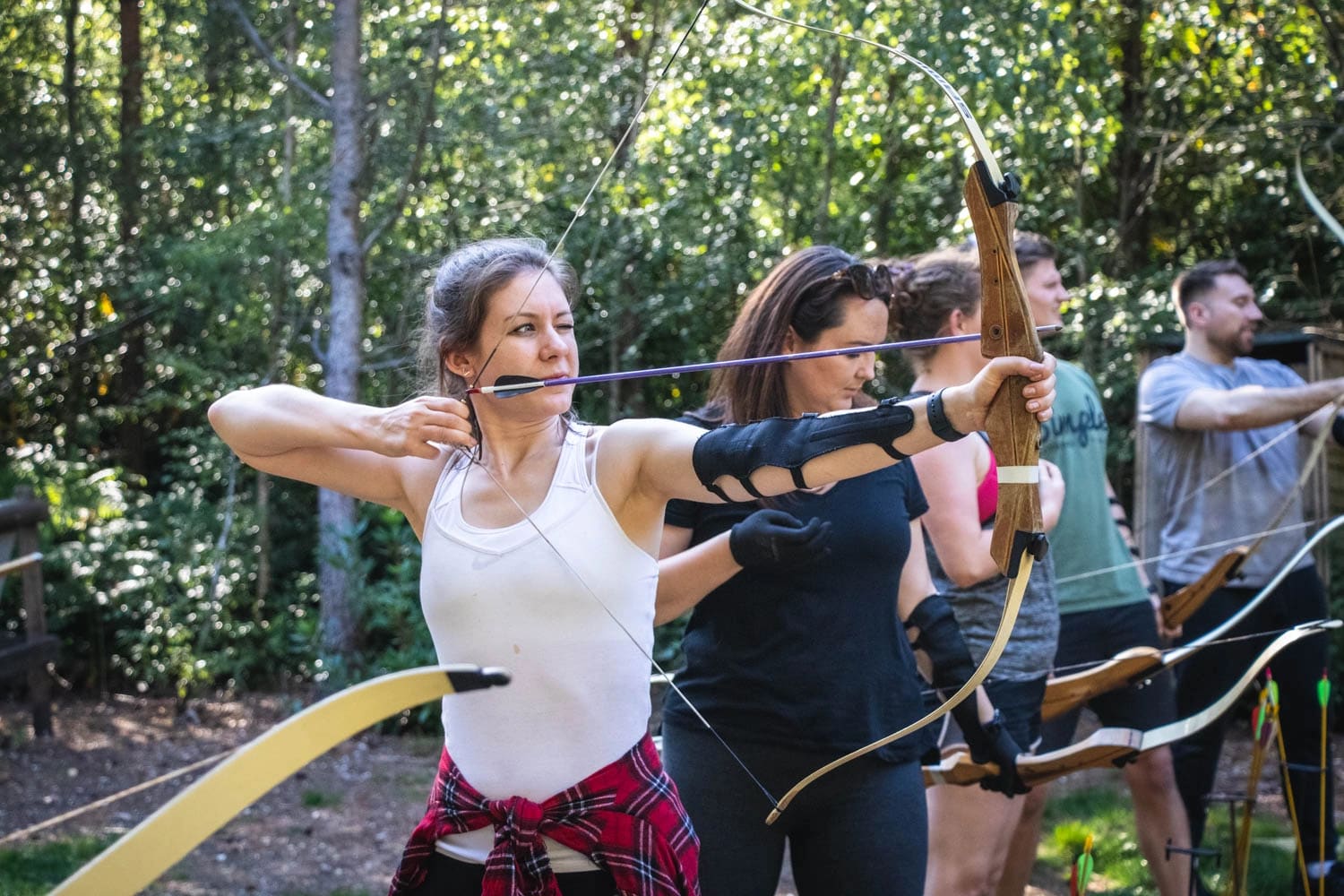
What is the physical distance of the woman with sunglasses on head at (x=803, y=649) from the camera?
6.22 feet

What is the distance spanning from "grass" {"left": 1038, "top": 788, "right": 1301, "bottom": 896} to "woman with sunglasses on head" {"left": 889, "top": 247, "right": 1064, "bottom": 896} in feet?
2.99

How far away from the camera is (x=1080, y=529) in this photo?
2973 mm

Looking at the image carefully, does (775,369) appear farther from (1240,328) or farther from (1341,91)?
(1341,91)

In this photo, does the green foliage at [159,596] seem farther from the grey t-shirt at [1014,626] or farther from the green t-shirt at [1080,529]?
the grey t-shirt at [1014,626]

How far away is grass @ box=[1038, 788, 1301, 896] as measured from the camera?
3.52m

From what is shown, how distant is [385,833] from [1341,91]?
4925 millimetres

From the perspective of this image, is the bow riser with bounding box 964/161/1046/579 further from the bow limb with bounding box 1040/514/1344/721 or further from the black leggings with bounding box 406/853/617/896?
the bow limb with bounding box 1040/514/1344/721

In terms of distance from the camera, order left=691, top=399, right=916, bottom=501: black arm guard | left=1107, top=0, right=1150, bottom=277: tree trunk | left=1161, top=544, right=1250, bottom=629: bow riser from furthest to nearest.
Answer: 1. left=1107, top=0, right=1150, bottom=277: tree trunk
2. left=1161, top=544, right=1250, bottom=629: bow riser
3. left=691, top=399, right=916, bottom=501: black arm guard

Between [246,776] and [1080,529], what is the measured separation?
85.6 inches

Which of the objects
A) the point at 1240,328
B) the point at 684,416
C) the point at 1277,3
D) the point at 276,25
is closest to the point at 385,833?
the point at 684,416

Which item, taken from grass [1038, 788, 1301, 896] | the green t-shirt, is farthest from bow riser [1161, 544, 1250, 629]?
grass [1038, 788, 1301, 896]

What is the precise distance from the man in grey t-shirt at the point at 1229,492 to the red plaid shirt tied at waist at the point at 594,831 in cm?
206

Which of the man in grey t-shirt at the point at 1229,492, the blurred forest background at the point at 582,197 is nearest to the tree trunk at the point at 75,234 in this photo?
the blurred forest background at the point at 582,197

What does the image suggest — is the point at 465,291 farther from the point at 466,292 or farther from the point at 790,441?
the point at 790,441
